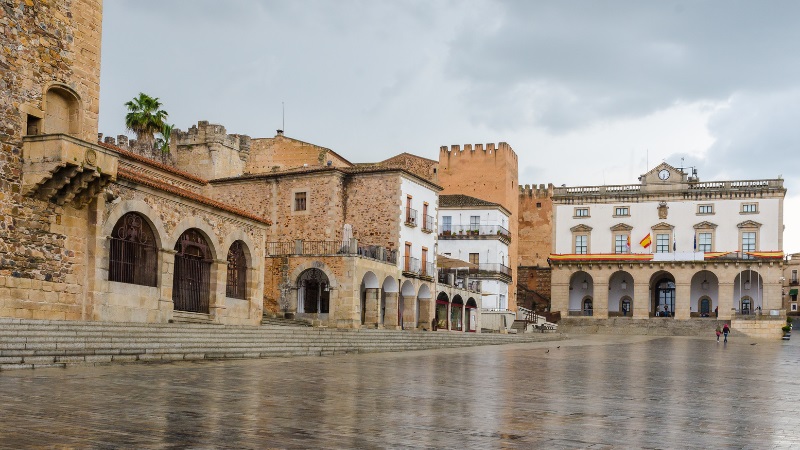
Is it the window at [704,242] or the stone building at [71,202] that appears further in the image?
the window at [704,242]

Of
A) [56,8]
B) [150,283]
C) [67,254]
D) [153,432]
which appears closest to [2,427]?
[153,432]

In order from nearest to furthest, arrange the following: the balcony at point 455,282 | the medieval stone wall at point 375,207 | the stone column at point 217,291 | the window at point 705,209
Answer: the stone column at point 217,291
the medieval stone wall at point 375,207
the balcony at point 455,282
the window at point 705,209

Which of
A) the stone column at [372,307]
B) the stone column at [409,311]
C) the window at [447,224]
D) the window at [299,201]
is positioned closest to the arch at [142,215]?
the stone column at [372,307]

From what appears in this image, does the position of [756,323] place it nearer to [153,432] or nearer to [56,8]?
[56,8]

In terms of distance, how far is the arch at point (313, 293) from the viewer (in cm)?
3819

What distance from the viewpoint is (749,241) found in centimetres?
6894

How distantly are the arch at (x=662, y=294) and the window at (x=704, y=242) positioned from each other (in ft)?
13.7

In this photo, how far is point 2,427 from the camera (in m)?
8.27

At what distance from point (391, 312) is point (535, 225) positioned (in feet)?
152

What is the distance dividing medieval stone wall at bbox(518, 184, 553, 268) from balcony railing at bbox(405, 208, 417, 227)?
136 feet

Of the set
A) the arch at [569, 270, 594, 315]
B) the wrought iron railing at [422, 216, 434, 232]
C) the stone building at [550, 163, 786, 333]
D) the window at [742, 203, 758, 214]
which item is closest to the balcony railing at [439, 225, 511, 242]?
the stone building at [550, 163, 786, 333]

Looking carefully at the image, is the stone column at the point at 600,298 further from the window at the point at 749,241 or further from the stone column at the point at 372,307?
the stone column at the point at 372,307

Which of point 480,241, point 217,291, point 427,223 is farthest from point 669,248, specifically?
point 217,291

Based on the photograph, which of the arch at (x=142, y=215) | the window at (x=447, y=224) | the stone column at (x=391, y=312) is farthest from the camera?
the window at (x=447, y=224)
